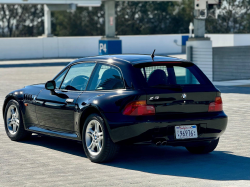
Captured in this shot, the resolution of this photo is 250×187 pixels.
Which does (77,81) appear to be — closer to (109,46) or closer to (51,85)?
(51,85)

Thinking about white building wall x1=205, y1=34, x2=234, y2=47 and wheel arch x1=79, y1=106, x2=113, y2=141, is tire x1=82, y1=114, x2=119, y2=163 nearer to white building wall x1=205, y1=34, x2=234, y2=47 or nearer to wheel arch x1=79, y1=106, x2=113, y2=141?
wheel arch x1=79, y1=106, x2=113, y2=141

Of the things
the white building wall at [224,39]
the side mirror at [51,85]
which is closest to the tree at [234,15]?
the white building wall at [224,39]

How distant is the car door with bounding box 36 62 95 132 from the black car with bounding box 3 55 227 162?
14mm

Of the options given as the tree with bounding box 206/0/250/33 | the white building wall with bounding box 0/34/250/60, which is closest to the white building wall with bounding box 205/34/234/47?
the white building wall with bounding box 0/34/250/60

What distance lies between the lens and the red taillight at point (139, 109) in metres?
6.87

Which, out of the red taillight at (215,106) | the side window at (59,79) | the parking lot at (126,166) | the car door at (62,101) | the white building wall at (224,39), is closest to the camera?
the parking lot at (126,166)

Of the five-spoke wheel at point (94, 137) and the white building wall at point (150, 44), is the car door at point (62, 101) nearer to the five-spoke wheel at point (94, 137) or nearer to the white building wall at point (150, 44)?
the five-spoke wheel at point (94, 137)

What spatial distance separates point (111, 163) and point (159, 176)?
0.94 m

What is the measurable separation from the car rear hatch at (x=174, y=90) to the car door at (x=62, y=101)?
928mm

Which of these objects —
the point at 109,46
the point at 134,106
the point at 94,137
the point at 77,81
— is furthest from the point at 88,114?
the point at 109,46

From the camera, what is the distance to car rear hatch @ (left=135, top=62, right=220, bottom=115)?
6988 mm

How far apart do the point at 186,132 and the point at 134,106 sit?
2.51 feet

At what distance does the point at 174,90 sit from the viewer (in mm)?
7117

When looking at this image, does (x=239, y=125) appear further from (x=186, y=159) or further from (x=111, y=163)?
(x=111, y=163)
